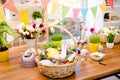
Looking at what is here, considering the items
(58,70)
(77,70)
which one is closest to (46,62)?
(58,70)

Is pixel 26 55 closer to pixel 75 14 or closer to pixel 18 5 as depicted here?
pixel 75 14

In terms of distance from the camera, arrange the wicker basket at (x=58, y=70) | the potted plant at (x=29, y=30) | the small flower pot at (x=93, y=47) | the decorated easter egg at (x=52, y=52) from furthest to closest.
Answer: the small flower pot at (x=93, y=47)
the potted plant at (x=29, y=30)
the decorated easter egg at (x=52, y=52)
the wicker basket at (x=58, y=70)

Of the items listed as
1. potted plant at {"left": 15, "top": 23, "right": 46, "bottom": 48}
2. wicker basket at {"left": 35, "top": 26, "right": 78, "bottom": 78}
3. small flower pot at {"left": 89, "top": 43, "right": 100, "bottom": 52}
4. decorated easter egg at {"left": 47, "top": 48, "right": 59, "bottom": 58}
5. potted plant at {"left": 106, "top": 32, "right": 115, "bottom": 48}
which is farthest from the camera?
potted plant at {"left": 106, "top": 32, "right": 115, "bottom": 48}

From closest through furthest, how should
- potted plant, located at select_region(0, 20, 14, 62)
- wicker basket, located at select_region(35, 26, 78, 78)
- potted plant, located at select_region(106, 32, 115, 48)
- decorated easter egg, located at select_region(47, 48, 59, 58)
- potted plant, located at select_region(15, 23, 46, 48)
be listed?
wicker basket, located at select_region(35, 26, 78, 78) < decorated easter egg, located at select_region(47, 48, 59, 58) < potted plant, located at select_region(0, 20, 14, 62) < potted plant, located at select_region(15, 23, 46, 48) < potted plant, located at select_region(106, 32, 115, 48)

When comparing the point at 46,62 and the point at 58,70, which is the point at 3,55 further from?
the point at 58,70

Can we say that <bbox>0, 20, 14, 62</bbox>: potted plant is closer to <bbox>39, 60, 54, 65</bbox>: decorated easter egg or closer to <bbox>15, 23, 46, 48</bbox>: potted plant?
<bbox>15, 23, 46, 48</bbox>: potted plant

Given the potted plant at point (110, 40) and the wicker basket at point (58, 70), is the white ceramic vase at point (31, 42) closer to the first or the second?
the wicker basket at point (58, 70)

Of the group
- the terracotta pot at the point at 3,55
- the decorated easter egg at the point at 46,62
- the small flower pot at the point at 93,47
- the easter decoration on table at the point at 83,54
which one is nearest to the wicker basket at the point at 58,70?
the decorated easter egg at the point at 46,62

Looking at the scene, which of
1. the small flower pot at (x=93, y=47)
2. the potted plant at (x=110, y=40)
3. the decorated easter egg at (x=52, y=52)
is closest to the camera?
the decorated easter egg at (x=52, y=52)

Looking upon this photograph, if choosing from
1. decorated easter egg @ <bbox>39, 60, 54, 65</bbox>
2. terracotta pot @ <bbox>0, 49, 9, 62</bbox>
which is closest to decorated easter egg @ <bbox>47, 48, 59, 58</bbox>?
decorated easter egg @ <bbox>39, 60, 54, 65</bbox>

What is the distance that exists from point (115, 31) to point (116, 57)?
41cm

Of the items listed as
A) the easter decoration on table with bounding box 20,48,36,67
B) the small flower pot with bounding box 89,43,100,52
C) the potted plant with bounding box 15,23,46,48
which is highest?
the potted plant with bounding box 15,23,46,48

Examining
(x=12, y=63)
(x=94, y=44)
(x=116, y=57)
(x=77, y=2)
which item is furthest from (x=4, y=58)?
(x=77, y=2)

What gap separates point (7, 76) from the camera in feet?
4.11
